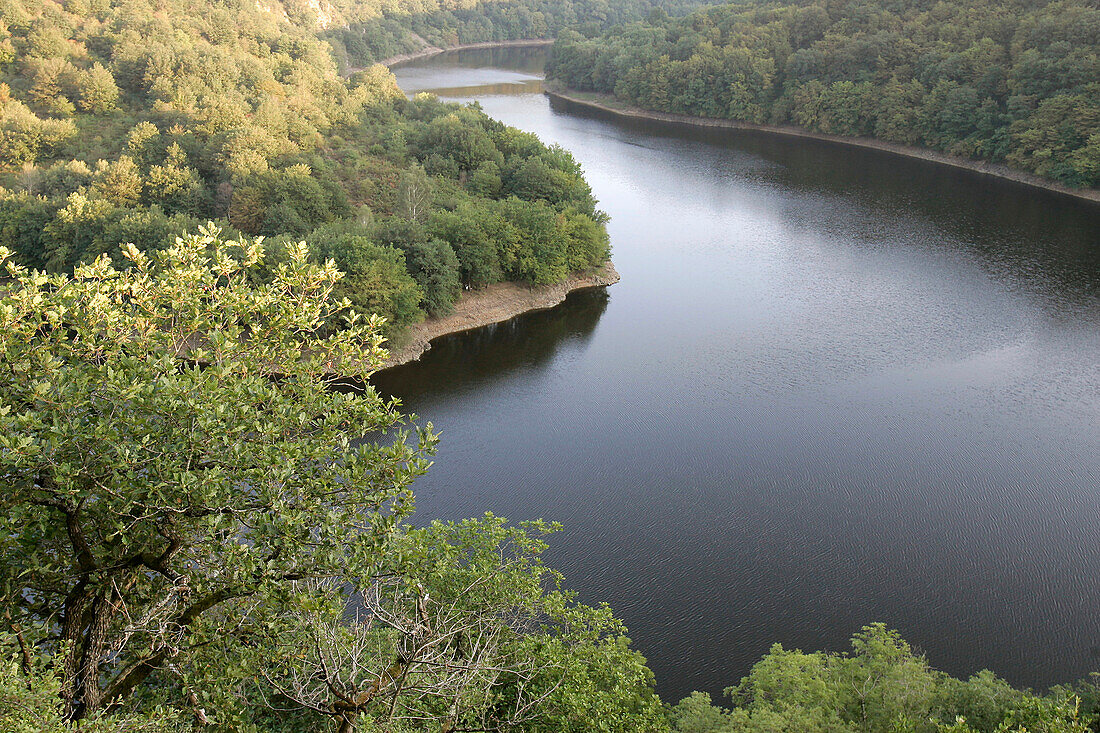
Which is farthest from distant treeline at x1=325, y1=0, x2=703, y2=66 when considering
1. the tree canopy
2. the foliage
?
the foliage

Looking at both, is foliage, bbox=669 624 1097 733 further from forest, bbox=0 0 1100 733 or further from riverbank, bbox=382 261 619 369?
riverbank, bbox=382 261 619 369

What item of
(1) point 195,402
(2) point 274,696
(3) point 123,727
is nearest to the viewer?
(3) point 123,727

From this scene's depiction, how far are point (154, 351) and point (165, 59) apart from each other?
56.0 m

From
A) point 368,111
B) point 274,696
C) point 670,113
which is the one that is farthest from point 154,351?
point 670,113

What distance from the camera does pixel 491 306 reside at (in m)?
43.3

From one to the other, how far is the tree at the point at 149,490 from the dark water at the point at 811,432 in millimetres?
13567

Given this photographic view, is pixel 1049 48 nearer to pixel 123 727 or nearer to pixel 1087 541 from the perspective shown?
pixel 1087 541

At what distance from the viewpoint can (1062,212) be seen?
55812 mm

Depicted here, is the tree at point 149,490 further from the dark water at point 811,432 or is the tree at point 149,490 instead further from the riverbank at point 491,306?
the riverbank at point 491,306

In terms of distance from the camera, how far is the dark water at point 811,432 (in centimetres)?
2222

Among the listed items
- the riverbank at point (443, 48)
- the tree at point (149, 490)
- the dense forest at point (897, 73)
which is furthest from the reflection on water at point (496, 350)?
the riverbank at point (443, 48)

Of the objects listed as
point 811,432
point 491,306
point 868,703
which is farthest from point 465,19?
point 868,703

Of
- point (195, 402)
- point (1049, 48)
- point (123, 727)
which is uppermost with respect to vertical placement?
point (1049, 48)

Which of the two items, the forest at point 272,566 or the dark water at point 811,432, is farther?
the dark water at point 811,432
